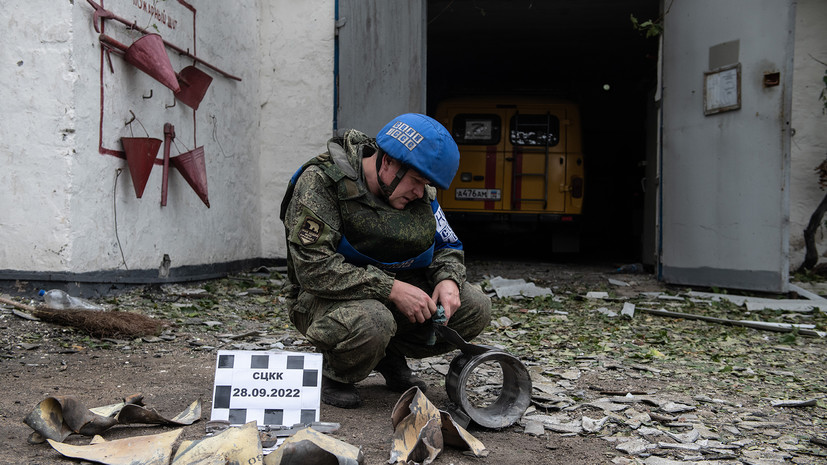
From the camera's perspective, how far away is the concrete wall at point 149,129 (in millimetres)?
4816

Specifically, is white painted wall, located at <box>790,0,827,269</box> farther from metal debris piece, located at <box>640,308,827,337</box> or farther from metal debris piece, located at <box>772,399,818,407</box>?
metal debris piece, located at <box>772,399,818,407</box>

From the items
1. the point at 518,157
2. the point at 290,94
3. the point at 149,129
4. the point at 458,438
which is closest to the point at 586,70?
the point at 518,157

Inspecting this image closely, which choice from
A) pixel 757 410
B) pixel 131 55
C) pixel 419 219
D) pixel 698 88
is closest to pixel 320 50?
pixel 131 55

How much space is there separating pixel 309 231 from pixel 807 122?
24.5 ft

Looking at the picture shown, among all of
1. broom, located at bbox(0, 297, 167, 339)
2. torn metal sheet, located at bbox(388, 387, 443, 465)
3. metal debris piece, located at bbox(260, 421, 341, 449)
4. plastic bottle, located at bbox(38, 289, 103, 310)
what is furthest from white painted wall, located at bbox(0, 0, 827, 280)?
torn metal sheet, located at bbox(388, 387, 443, 465)

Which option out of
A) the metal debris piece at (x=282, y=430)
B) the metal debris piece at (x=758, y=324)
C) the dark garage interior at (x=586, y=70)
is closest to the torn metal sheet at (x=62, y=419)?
the metal debris piece at (x=282, y=430)

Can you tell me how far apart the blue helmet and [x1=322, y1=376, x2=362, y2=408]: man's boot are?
984 mm

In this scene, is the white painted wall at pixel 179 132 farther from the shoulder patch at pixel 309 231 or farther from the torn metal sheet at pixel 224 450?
the torn metal sheet at pixel 224 450

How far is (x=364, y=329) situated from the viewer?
8.73 feet

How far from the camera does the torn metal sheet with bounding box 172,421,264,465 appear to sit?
2059mm

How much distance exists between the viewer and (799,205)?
799 cm

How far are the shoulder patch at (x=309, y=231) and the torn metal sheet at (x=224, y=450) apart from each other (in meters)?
0.79

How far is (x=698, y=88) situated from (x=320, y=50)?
4.18 meters

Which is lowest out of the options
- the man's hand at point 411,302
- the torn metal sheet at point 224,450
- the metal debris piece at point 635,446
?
the metal debris piece at point 635,446
